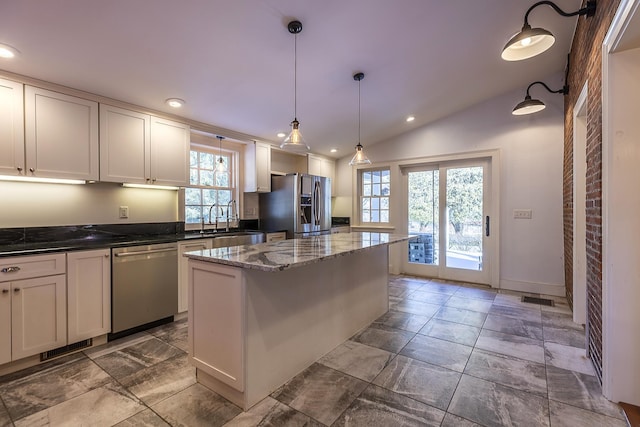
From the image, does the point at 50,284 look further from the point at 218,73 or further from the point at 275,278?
the point at 218,73

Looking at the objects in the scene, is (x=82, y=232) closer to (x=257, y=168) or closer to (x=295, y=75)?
(x=257, y=168)

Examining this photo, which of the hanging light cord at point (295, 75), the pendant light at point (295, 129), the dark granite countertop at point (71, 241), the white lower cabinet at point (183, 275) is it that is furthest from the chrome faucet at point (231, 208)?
the pendant light at point (295, 129)

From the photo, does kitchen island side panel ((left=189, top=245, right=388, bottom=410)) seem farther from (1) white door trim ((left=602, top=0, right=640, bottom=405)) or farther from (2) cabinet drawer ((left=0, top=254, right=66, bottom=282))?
(1) white door trim ((left=602, top=0, right=640, bottom=405))

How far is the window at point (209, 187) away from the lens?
3.90 m

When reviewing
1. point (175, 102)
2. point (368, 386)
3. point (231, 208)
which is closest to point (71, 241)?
point (175, 102)

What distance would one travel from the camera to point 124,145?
2.94 metres

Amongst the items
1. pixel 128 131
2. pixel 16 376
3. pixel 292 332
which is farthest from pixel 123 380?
pixel 128 131

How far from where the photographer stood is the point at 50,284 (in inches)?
88.5

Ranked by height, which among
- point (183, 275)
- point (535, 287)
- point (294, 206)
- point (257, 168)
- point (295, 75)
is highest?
point (295, 75)

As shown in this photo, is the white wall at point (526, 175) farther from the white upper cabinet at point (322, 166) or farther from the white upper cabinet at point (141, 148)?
the white upper cabinet at point (141, 148)

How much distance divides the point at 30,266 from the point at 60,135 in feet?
3.77

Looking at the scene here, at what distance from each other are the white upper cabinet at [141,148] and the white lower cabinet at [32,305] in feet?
3.23

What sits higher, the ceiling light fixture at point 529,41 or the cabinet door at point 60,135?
the ceiling light fixture at point 529,41

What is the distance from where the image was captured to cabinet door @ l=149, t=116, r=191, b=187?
319cm
